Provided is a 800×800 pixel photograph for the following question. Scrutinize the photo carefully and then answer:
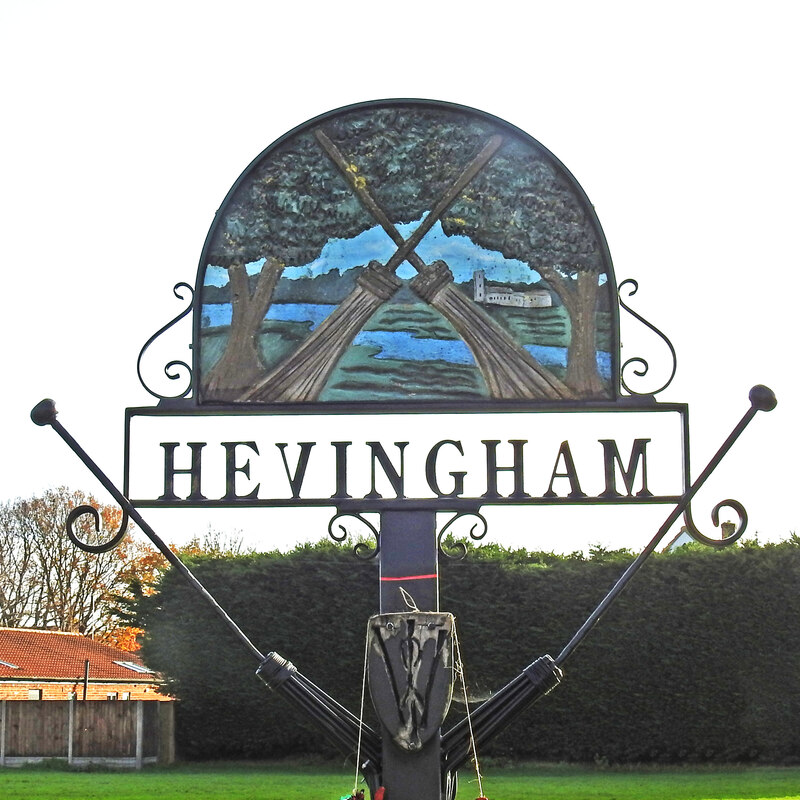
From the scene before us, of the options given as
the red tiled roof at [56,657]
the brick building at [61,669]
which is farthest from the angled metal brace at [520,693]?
the red tiled roof at [56,657]

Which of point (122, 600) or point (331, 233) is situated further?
point (122, 600)

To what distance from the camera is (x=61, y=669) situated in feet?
102

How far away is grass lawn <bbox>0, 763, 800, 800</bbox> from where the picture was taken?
15977 mm

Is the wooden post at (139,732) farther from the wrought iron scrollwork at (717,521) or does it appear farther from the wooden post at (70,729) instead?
the wrought iron scrollwork at (717,521)

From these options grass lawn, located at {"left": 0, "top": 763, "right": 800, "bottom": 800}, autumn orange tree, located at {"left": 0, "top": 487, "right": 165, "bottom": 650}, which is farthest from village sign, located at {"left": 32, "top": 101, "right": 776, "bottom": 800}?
autumn orange tree, located at {"left": 0, "top": 487, "right": 165, "bottom": 650}

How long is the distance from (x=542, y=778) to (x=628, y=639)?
2442mm

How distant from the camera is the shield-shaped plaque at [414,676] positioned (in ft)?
19.1

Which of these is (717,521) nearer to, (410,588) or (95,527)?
(410,588)

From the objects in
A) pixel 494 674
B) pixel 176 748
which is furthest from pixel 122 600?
pixel 494 674

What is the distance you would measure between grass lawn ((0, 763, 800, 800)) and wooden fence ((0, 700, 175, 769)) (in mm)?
539

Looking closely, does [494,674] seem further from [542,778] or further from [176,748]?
[176,748]

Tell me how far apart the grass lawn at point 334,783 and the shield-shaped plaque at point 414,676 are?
10237 mm

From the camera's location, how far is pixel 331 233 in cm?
677

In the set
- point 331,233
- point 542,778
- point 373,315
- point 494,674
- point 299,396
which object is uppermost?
point 331,233
